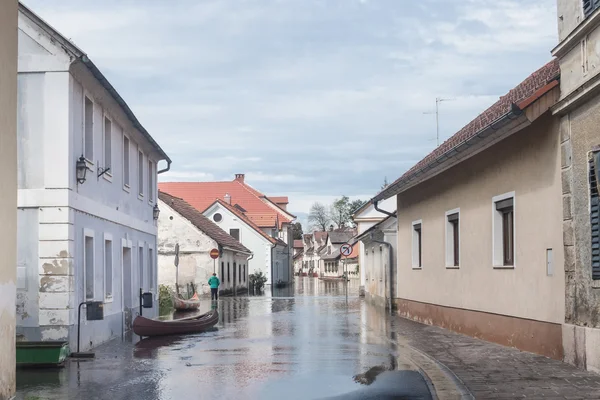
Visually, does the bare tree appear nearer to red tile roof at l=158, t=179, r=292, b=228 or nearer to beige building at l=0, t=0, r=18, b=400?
red tile roof at l=158, t=179, r=292, b=228

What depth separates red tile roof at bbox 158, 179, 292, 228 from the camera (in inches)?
3108

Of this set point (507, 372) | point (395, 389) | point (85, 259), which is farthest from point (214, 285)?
point (395, 389)

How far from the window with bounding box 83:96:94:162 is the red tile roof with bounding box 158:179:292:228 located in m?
60.6

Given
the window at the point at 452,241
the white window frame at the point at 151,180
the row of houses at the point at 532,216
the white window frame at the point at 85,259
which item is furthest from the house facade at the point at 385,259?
the white window frame at the point at 85,259

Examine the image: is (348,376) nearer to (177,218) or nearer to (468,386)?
(468,386)

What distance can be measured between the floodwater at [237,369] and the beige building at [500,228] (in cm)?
209

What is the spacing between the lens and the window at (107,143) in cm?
1863

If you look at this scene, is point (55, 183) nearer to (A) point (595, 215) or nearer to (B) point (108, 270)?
(B) point (108, 270)

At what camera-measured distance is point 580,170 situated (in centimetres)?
1139

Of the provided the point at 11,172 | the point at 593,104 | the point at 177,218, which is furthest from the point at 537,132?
the point at 177,218

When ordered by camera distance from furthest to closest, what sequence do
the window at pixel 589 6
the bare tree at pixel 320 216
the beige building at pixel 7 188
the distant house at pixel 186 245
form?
the bare tree at pixel 320 216, the distant house at pixel 186 245, the window at pixel 589 6, the beige building at pixel 7 188

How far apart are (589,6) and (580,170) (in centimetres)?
231

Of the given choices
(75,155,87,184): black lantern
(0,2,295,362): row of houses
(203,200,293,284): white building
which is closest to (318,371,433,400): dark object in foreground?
(0,2,295,362): row of houses

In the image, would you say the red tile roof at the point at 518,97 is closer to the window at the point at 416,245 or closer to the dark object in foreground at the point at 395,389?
the window at the point at 416,245
